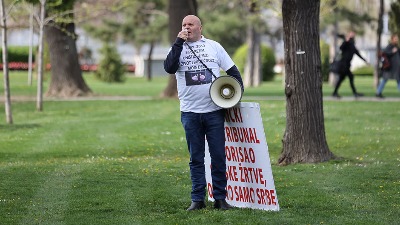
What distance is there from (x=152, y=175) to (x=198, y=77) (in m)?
3.52

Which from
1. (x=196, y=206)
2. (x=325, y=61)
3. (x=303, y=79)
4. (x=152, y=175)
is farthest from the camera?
(x=325, y=61)

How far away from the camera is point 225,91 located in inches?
366

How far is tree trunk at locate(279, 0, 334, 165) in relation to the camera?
13.8 m

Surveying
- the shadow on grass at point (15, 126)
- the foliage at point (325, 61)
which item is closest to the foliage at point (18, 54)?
the foliage at point (325, 61)

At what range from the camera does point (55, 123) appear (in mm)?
23031

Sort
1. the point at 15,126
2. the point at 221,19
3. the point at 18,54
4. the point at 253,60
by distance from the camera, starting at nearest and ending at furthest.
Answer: the point at 15,126, the point at 253,60, the point at 221,19, the point at 18,54

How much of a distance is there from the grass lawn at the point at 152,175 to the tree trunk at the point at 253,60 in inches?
1037

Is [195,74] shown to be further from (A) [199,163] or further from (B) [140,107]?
(B) [140,107]

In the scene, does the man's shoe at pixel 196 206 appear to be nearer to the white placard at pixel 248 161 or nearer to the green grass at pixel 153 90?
the white placard at pixel 248 161

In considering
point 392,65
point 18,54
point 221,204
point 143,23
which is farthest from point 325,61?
point 221,204

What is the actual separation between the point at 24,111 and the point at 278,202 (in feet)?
59.2

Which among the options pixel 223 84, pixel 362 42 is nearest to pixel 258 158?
pixel 223 84

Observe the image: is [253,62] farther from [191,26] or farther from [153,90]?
[191,26]

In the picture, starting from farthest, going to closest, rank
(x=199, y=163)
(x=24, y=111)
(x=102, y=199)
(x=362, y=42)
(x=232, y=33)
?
(x=362, y=42), (x=232, y=33), (x=24, y=111), (x=102, y=199), (x=199, y=163)
